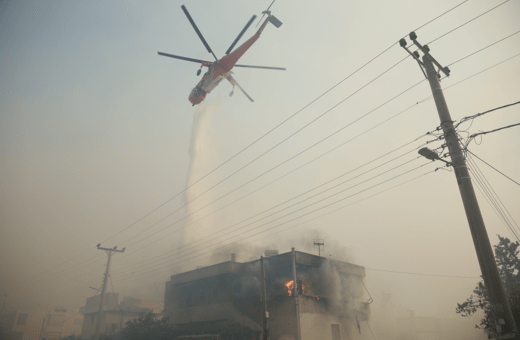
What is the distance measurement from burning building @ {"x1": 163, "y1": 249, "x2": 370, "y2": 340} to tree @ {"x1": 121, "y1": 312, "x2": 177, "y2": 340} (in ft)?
3.72

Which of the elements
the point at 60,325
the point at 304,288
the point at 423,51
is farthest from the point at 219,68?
the point at 60,325

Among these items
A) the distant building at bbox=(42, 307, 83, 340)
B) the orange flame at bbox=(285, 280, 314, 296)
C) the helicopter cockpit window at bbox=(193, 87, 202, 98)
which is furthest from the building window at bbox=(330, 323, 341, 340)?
the distant building at bbox=(42, 307, 83, 340)

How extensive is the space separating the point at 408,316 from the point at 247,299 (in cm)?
3062

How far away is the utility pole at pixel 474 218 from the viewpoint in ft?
22.7

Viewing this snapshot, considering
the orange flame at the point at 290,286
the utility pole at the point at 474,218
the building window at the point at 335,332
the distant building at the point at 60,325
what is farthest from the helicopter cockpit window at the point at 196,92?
the distant building at the point at 60,325

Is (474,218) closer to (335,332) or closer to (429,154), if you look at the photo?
(429,154)

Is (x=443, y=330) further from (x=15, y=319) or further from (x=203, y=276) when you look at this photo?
(x=15, y=319)

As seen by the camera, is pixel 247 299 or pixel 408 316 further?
pixel 408 316

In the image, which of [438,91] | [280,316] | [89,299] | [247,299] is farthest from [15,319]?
[438,91]

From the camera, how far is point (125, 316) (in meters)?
52.9

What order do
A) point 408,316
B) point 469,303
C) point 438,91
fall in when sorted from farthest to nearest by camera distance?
1. point 408,316
2. point 469,303
3. point 438,91

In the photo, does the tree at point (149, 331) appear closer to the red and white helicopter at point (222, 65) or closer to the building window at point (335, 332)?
the building window at point (335, 332)

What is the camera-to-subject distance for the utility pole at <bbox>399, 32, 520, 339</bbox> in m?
6.91

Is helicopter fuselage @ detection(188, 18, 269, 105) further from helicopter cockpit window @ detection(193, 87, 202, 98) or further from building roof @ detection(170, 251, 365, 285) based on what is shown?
building roof @ detection(170, 251, 365, 285)
